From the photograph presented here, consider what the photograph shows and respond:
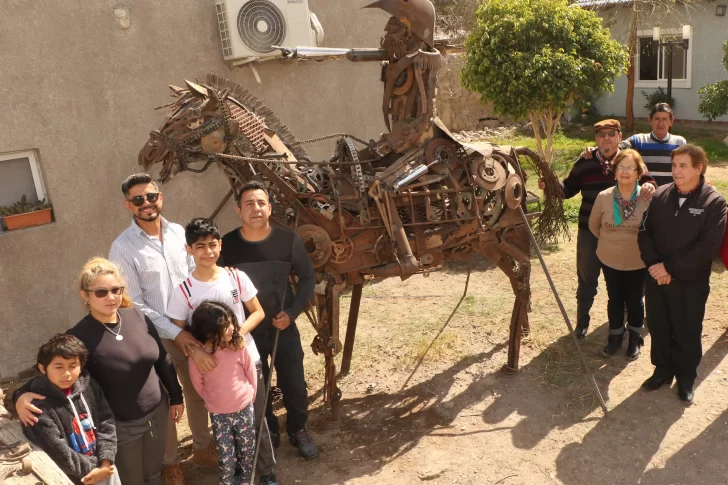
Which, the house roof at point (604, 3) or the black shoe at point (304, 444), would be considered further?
the house roof at point (604, 3)

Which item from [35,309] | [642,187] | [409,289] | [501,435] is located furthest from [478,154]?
[35,309]

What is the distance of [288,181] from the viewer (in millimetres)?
4172

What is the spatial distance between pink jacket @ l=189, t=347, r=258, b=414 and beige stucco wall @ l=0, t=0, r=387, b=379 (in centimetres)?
309

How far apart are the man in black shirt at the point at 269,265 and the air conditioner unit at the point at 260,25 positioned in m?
3.10

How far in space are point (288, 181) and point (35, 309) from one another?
123 inches

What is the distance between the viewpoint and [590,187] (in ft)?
17.8

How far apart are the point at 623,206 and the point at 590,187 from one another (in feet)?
1.93

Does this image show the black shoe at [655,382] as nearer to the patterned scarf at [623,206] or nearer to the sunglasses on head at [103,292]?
the patterned scarf at [623,206]

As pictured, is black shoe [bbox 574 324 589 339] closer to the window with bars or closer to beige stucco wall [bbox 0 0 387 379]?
beige stucco wall [bbox 0 0 387 379]

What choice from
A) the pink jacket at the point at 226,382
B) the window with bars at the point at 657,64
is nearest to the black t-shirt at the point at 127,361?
the pink jacket at the point at 226,382

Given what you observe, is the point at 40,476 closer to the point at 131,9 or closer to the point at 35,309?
the point at 35,309

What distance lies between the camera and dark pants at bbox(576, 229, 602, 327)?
5516 millimetres

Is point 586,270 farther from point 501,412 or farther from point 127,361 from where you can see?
point 127,361

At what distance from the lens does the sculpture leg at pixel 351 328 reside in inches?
197
